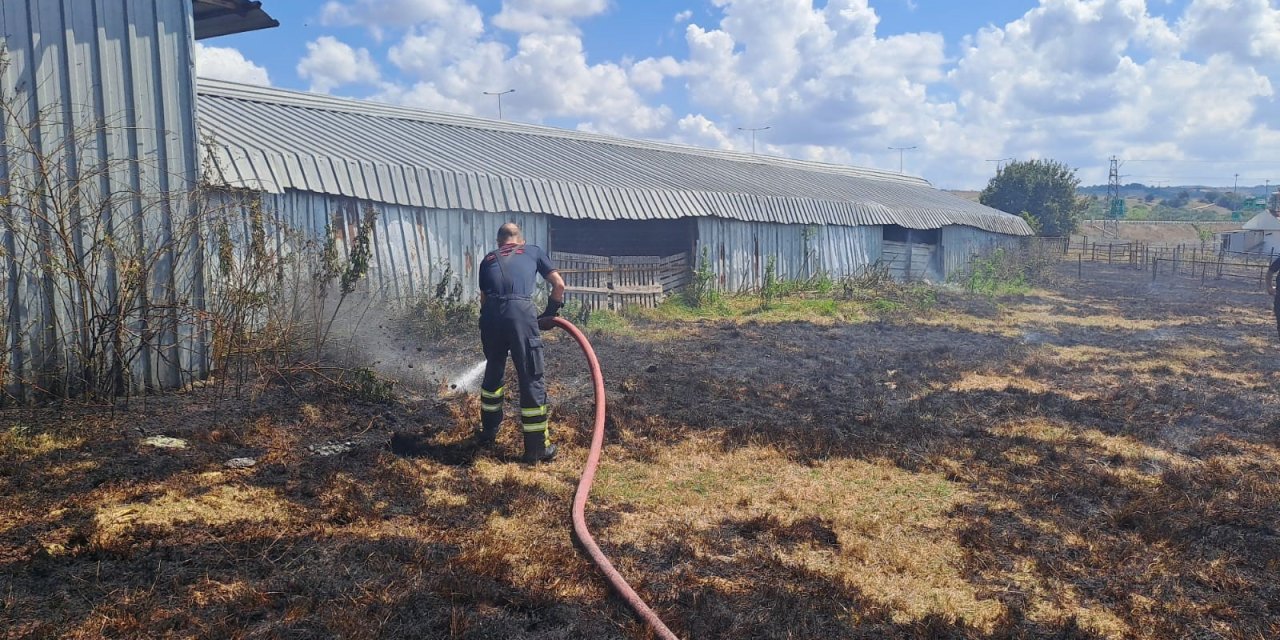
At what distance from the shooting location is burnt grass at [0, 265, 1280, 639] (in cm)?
342

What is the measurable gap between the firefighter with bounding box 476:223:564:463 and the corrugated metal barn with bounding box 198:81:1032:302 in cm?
230

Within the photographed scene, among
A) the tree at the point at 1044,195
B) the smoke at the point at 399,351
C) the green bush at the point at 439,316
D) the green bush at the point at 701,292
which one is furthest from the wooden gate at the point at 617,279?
the tree at the point at 1044,195

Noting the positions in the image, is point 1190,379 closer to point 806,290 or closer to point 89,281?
point 806,290

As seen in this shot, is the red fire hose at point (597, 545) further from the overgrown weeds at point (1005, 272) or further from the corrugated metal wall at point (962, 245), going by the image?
the corrugated metal wall at point (962, 245)

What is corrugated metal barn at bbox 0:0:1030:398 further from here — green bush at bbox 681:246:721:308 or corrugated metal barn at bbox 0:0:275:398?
green bush at bbox 681:246:721:308

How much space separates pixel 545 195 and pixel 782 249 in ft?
23.1

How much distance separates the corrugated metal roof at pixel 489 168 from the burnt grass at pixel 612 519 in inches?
110

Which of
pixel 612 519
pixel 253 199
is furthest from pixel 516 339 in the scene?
pixel 253 199

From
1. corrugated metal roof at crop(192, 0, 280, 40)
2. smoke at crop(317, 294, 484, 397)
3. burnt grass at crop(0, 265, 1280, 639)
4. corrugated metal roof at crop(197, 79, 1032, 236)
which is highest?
corrugated metal roof at crop(192, 0, 280, 40)

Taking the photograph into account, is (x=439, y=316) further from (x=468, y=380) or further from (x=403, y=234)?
(x=468, y=380)

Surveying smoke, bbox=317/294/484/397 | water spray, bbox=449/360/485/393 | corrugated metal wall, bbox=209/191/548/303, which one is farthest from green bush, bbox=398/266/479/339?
water spray, bbox=449/360/485/393

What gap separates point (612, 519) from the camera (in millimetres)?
4738

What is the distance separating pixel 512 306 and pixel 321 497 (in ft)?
6.03

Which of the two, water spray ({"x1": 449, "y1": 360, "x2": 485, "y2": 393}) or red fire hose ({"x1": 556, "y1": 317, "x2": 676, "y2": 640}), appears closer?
red fire hose ({"x1": 556, "y1": 317, "x2": 676, "y2": 640})
